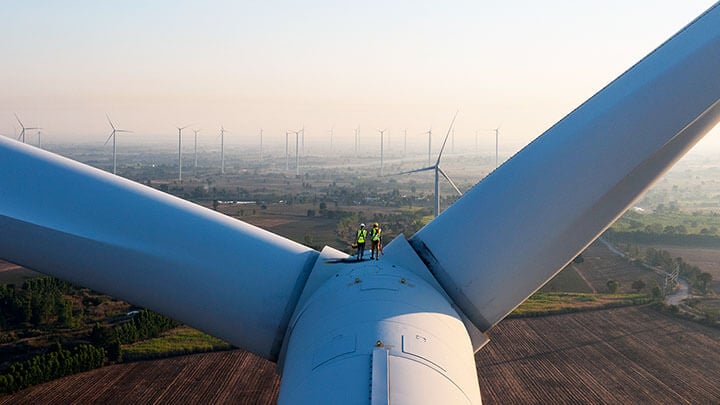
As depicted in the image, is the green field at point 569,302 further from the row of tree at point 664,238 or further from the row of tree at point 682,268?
the row of tree at point 664,238

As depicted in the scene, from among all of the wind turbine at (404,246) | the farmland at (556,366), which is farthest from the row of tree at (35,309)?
the wind turbine at (404,246)

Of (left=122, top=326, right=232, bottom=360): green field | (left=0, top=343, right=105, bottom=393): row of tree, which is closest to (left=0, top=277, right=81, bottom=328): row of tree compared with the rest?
(left=122, top=326, right=232, bottom=360): green field

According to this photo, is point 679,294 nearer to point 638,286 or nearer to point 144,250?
point 638,286

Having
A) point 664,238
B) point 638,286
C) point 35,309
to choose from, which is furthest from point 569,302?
point 664,238

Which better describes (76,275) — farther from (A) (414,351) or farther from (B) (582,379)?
(B) (582,379)

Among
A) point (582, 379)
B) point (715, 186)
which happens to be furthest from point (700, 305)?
point (715, 186)
